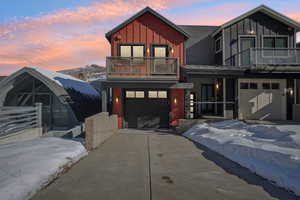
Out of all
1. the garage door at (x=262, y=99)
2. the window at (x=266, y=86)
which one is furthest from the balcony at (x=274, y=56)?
the window at (x=266, y=86)

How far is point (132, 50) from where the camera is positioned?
1257 cm

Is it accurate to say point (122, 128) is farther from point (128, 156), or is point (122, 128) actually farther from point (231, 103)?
point (231, 103)

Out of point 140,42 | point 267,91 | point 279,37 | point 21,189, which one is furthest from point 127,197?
point 279,37

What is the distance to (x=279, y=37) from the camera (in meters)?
13.5

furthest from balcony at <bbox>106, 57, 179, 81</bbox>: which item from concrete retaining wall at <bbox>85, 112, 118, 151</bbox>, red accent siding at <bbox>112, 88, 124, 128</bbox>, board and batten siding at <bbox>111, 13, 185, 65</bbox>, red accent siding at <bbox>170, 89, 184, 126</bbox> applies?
concrete retaining wall at <bbox>85, 112, 118, 151</bbox>

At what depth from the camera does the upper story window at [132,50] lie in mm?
12508

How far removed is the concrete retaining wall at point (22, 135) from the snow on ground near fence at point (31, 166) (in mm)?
2334

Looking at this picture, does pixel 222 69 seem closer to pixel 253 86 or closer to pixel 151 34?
pixel 253 86

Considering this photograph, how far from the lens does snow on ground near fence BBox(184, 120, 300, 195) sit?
164 inches

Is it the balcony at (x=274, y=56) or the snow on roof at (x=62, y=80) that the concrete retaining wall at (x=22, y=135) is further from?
the balcony at (x=274, y=56)

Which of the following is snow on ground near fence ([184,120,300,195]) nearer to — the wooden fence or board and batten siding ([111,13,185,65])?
board and batten siding ([111,13,185,65])

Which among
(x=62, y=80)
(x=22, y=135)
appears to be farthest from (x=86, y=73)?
(x=22, y=135)

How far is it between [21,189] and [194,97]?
12.3 meters

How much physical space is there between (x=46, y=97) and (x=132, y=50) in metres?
7.65
